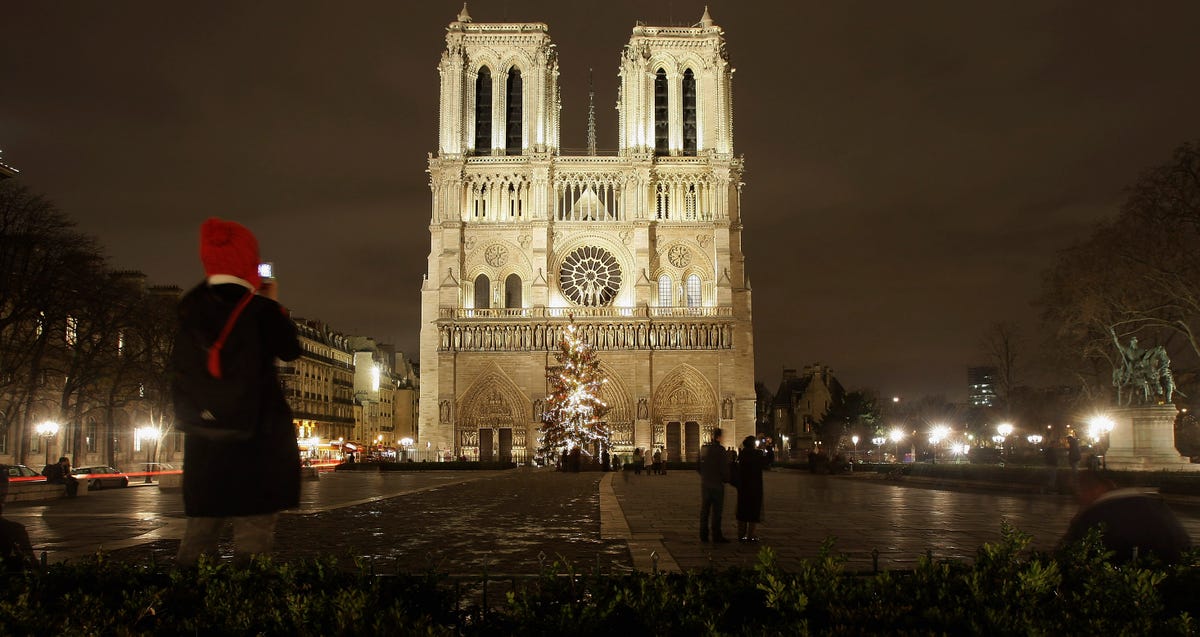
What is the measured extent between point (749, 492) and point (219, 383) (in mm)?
8695

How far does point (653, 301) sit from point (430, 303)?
13826 mm

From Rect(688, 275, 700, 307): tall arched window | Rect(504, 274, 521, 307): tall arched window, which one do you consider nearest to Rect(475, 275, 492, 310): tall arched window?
Rect(504, 274, 521, 307): tall arched window

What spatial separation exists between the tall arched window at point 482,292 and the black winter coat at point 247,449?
57923mm

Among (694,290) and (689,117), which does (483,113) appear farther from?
(694,290)

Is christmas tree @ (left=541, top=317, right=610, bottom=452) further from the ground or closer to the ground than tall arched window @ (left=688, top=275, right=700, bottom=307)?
closer to the ground

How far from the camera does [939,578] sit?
5.12 meters

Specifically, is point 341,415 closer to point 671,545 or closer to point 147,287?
point 147,287

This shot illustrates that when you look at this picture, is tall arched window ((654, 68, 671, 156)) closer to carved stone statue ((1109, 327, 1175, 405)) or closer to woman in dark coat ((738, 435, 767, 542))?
carved stone statue ((1109, 327, 1175, 405))

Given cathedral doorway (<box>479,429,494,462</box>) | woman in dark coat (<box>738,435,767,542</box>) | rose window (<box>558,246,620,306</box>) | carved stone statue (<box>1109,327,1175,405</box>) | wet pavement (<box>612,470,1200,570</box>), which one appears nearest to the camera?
wet pavement (<box>612,470,1200,570</box>)

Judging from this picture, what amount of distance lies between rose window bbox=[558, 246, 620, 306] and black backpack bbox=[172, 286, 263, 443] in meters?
58.2

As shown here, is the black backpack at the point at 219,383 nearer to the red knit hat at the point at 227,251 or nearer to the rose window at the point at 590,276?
the red knit hat at the point at 227,251

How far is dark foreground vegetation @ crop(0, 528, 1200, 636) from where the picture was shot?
4258 mm

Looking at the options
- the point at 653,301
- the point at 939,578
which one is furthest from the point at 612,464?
the point at 939,578

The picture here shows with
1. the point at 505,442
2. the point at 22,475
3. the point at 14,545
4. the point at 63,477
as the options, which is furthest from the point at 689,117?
the point at 14,545
